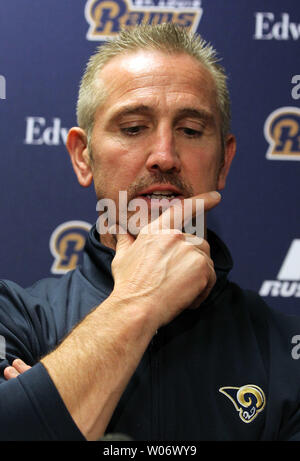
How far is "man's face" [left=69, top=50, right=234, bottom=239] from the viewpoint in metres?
1.33

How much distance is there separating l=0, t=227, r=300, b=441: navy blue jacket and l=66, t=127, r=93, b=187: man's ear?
20 centimetres

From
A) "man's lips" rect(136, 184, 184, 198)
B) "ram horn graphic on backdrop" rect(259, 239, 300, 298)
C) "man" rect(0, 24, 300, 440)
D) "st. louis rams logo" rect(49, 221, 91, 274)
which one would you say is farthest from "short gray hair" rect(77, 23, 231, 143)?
"ram horn graphic on backdrop" rect(259, 239, 300, 298)

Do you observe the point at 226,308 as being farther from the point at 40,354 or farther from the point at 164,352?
the point at 40,354

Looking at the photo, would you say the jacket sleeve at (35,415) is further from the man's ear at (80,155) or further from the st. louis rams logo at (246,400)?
the man's ear at (80,155)

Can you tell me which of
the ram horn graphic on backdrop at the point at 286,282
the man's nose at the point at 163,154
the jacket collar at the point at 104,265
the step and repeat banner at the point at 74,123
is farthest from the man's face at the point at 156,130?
the ram horn graphic on backdrop at the point at 286,282

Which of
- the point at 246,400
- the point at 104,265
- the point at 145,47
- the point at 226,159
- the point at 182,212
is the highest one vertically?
the point at 145,47

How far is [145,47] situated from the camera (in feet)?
4.77

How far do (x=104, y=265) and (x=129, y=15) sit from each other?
89 cm

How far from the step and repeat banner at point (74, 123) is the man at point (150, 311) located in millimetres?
267

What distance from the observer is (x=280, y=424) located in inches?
46.7

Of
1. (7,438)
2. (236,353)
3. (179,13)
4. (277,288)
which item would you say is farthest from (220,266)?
(179,13)

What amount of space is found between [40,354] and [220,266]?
1.53 ft

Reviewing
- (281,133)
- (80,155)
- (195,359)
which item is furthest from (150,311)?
(281,133)

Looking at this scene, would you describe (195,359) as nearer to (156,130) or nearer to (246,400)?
(246,400)
